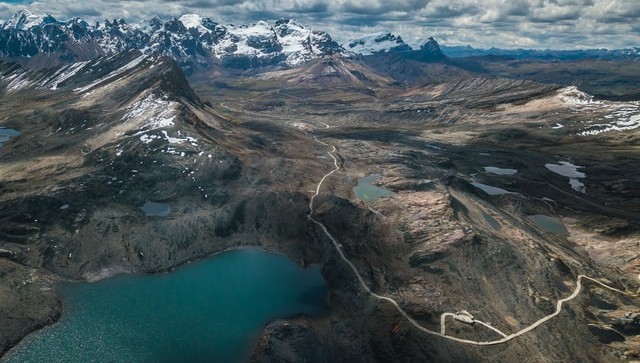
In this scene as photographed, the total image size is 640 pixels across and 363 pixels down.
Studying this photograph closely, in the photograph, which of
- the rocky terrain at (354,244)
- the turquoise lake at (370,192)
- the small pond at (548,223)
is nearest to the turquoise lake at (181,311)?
the rocky terrain at (354,244)

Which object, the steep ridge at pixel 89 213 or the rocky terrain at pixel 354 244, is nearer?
the rocky terrain at pixel 354 244

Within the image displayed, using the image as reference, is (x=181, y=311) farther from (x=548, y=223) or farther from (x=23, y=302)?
(x=548, y=223)

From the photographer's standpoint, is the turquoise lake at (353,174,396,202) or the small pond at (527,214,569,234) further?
the turquoise lake at (353,174,396,202)

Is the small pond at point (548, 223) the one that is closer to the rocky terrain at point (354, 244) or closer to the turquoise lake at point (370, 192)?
the rocky terrain at point (354, 244)

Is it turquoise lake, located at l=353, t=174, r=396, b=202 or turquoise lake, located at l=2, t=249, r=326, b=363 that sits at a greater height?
turquoise lake, located at l=2, t=249, r=326, b=363

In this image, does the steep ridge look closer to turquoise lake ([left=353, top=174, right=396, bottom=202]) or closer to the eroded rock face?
the eroded rock face

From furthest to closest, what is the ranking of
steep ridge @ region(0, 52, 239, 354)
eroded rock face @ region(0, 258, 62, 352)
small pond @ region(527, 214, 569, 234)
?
1. small pond @ region(527, 214, 569, 234)
2. steep ridge @ region(0, 52, 239, 354)
3. eroded rock face @ region(0, 258, 62, 352)

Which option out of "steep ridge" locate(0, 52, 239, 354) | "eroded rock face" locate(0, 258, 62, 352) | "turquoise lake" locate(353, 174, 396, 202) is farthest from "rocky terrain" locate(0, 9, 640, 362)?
"turquoise lake" locate(353, 174, 396, 202)

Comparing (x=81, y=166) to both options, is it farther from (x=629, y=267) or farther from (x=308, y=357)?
(x=629, y=267)

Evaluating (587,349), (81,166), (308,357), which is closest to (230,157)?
(81,166)
